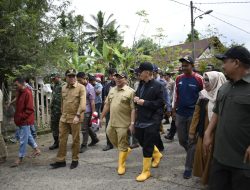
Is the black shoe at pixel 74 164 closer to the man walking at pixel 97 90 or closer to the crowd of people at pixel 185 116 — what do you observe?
Answer: the crowd of people at pixel 185 116

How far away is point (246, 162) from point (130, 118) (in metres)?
3.30

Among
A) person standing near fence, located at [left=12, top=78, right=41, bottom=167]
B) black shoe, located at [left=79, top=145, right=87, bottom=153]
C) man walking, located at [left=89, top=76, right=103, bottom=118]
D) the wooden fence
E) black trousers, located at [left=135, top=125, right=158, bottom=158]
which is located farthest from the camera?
man walking, located at [left=89, top=76, right=103, bottom=118]

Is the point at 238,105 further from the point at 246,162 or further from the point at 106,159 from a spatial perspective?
the point at 106,159

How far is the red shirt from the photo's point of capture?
23.5 feet

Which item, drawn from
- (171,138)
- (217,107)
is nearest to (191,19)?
(171,138)

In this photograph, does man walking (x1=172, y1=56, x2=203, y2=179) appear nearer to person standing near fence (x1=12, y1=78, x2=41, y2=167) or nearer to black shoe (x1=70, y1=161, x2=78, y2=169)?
black shoe (x1=70, y1=161, x2=78, y2=169)

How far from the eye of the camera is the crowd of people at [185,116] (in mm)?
3248

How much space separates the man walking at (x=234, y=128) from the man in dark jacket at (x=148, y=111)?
2330 millimetres

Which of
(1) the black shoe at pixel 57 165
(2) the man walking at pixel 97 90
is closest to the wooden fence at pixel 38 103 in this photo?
(2) the man walking at pixel 97 90

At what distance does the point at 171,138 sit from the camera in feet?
29.5

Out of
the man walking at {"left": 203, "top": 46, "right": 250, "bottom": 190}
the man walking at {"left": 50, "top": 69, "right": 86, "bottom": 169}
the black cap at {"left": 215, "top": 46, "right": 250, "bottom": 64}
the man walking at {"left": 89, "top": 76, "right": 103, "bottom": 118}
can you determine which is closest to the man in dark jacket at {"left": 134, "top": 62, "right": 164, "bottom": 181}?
the man walking at {"left": 50, "top": 69, "right": 86, "bottom": 169}

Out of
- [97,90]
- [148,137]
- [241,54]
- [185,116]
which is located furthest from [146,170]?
[97,90]

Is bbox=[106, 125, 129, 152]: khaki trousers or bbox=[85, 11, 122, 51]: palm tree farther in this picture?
bbox=[85, 11, 122, 51]: palm tree

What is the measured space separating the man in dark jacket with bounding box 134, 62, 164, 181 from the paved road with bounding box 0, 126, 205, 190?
0.36 metres
